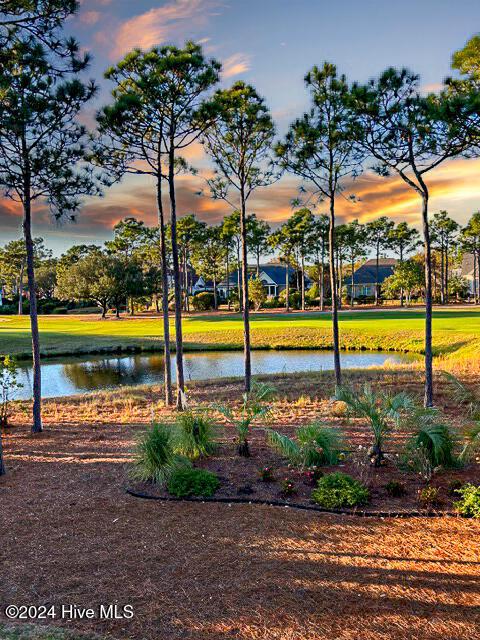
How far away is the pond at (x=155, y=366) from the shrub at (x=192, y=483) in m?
14.8

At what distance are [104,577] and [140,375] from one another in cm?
2085

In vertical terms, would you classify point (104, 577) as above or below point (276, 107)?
below

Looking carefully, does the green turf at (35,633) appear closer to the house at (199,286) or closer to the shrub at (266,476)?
the shrub at (266,476)

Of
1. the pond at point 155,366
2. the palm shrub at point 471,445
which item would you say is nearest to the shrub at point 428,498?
the palm shrub at point 471,445

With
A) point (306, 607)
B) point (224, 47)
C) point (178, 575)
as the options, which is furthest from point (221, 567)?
point (224, 47)

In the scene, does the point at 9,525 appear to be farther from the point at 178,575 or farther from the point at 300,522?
the point at 300,522

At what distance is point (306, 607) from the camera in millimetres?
4074

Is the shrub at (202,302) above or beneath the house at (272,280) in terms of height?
beneath

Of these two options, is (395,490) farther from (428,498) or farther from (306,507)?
(306,507)

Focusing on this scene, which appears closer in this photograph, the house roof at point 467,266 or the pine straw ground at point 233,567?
the pine straw ground at point 233,567

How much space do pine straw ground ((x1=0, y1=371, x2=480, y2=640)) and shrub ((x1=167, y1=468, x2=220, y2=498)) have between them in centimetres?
30

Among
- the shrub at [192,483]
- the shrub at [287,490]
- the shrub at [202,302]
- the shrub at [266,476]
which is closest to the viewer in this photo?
the shrub at [287,490]

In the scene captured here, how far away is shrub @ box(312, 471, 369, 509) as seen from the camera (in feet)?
20.2

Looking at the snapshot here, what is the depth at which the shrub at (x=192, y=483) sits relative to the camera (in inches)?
262
